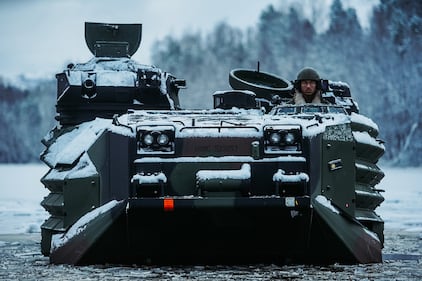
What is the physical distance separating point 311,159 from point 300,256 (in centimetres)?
91

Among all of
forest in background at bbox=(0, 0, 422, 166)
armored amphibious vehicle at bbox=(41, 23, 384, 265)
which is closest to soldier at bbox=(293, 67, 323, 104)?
armored amphibious vehicle at bbox=(41, 23, 384, 265)

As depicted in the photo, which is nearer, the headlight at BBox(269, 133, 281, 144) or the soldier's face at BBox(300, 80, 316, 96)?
the headlight at BBox(269, 133, 281, 144)

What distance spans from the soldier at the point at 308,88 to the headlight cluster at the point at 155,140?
8.15 ft

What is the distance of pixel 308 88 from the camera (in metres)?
12.1

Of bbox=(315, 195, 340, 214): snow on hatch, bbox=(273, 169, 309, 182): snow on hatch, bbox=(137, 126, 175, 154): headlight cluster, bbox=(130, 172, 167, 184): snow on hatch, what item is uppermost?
bbox=(137, 126, 175, 154): headlight cluster

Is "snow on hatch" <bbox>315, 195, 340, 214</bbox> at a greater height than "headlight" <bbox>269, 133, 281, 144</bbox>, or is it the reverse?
"headlight" <bbox>269, 133, 281, 144</bbox>

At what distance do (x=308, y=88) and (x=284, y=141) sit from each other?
227 centimetres

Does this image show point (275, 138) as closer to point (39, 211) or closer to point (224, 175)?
point (224, 175)

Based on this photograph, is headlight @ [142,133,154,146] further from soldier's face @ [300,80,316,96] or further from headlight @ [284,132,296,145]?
soldier's face @ [300,80,316,96]

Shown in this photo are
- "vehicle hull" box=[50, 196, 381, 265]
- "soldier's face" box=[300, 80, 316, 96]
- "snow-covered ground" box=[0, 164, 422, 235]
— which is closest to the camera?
"vehicle hull" box=[50, 196, 381, 265]

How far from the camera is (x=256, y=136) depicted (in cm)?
1000

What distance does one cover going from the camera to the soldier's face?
12.1 meters

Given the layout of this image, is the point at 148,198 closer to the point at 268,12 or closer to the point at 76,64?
the point at 76,64

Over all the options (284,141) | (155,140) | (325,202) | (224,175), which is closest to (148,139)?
(155,140)
